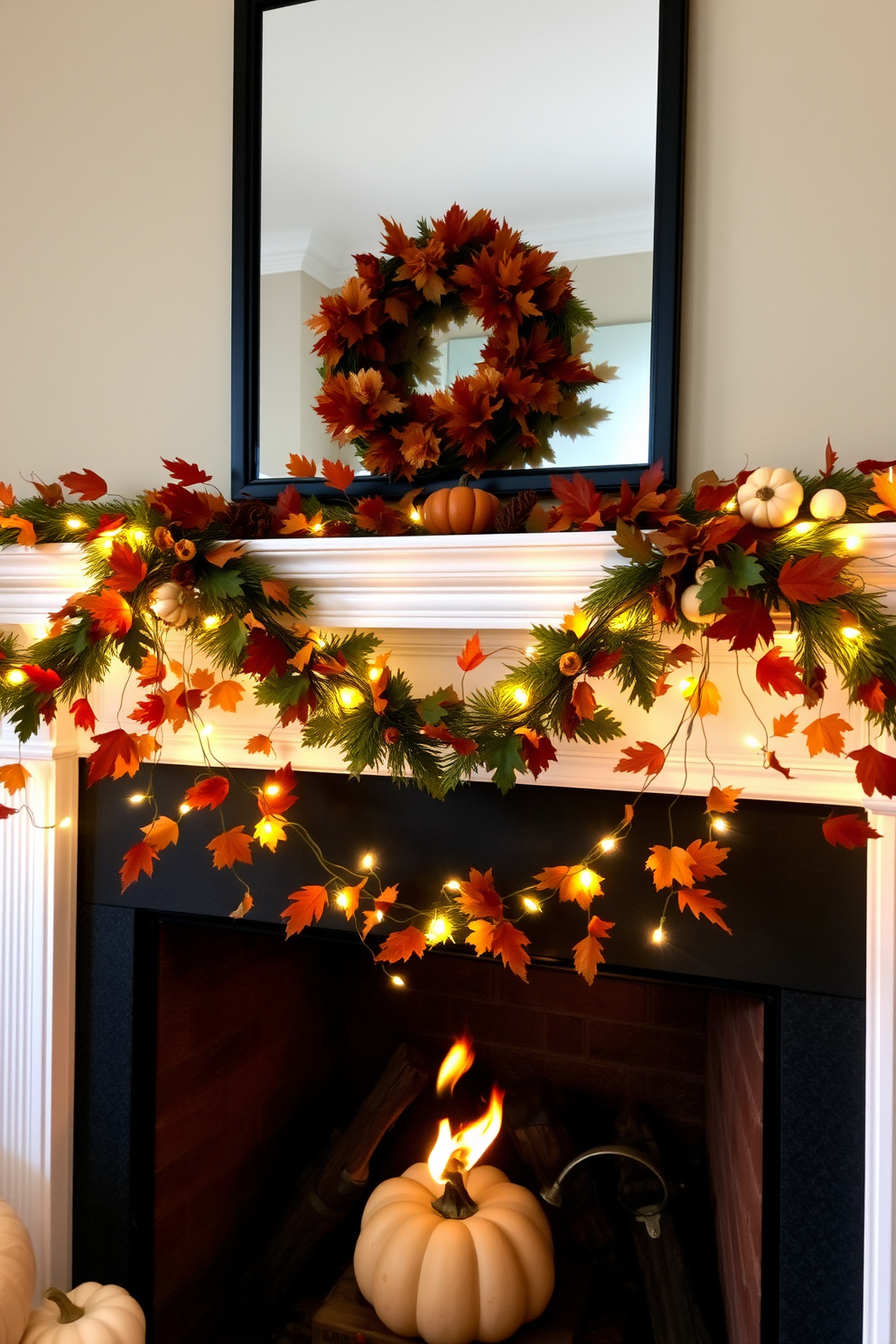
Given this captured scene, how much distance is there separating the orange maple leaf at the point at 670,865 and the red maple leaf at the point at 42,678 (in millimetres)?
764

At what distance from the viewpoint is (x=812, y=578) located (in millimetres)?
897

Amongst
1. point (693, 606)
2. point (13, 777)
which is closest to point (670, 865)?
point (693, 606)

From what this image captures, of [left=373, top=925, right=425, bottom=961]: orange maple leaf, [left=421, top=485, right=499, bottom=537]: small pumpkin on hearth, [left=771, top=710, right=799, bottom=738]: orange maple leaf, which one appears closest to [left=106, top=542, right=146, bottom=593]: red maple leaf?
[left=421, top=485, right=499, bottom=537]: small pumpkin on hearth

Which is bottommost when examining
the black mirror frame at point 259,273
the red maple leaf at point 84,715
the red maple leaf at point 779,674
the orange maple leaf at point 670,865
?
the orange maple leaf at point 670,865

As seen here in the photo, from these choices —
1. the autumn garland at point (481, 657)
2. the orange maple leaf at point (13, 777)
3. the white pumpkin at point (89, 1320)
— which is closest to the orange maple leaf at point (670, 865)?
the autumn garland at point (481, 657)

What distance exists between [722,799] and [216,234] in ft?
3.57

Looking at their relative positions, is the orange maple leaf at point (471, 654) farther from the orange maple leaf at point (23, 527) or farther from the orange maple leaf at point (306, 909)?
the orange maple leaf at point (23, 527)

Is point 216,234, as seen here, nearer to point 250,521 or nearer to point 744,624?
point 250,521

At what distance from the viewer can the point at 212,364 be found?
138 centimetres

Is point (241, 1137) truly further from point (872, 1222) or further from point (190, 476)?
point (190, 476)

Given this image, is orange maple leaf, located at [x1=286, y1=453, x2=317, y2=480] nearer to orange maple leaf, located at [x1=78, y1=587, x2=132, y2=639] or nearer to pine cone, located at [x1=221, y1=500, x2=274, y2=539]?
pine cone, located at [x1=221, y1=500, x2=274, y2=539]

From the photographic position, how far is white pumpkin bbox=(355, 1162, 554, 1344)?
50.9 inches

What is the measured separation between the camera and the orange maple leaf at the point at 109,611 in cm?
114

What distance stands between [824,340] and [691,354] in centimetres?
16
